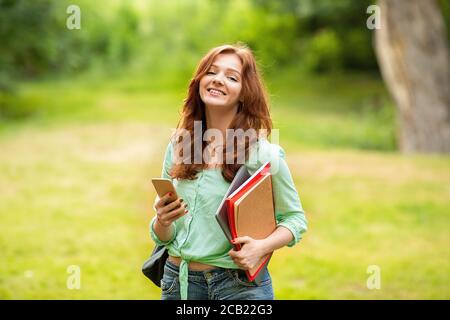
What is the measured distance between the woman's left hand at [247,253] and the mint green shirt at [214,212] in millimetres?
98

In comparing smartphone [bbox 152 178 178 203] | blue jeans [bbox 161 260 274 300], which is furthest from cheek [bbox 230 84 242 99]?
blue jeans [bbox 161 260 274 300]

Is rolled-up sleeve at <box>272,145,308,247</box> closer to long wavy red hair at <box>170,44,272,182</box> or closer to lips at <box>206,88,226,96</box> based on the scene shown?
long wavy red hair at <box>170,44,272,182</box>

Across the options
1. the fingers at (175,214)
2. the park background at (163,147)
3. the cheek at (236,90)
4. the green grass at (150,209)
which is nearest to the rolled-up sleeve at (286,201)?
the cheek at (236,90)

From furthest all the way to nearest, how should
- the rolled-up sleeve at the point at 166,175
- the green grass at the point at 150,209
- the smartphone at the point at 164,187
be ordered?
1. the green grass at the point at 150,209
2. the rolled-up sleeve at the point at 166,175
3. the smartphone at the point at 164,187

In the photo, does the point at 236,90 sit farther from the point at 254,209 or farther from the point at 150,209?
the point at 150,209

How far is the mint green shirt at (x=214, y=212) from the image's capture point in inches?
101

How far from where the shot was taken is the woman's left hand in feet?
8.00

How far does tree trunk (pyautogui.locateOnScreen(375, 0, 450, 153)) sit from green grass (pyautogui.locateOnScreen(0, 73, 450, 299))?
3.74 feet

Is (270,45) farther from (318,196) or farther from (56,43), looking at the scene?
(318,196)

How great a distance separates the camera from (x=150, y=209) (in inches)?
328

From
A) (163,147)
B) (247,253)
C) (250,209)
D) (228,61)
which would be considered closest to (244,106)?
(228,61)

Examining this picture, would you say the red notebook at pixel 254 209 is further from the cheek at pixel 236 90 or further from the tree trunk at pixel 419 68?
the tree trunk at pixel 419 68

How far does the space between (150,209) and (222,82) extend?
5832mm

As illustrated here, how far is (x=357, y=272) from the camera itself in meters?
6.05
